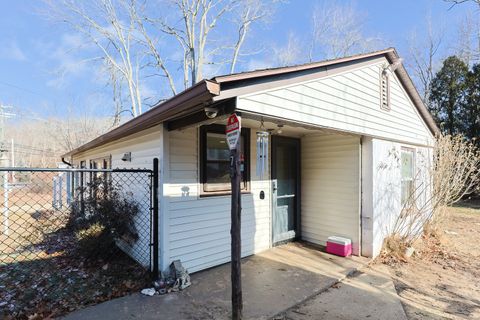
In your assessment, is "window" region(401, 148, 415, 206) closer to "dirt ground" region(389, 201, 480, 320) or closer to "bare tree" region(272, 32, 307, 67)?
"dirt ground" region(389, 201, 480, 320)

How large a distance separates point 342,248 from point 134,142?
4203 mm

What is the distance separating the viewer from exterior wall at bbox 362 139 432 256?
16.2 feet

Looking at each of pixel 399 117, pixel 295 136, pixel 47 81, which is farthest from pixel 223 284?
pixel 47 81

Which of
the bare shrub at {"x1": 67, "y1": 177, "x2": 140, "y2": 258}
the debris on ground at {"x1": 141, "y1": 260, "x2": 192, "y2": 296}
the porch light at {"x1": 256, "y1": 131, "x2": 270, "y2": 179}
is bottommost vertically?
the debris on ground at {"x1": 141, "y1": 260, "x2": 192, "y2": 296}

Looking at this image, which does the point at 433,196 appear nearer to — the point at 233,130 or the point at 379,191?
the point at 379,191

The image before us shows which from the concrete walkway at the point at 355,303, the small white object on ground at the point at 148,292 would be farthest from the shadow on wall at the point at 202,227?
the concrete walkway at the point at 355,303

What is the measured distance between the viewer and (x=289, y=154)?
592cm

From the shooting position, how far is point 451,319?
306cm

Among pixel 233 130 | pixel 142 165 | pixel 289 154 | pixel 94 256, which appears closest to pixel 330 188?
pixel 289 154

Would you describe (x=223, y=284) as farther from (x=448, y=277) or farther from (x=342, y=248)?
(x=448, y=277)

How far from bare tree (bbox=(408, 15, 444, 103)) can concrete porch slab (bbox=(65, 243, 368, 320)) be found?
18815 mm

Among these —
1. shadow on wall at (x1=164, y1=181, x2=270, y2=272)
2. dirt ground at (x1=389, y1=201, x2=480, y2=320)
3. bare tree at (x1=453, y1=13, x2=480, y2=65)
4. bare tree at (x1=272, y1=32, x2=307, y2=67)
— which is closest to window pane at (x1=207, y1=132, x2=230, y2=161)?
shadow on wall at (x1=164, y1=181, x2=270, y2=272)

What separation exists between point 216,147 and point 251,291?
7.15 feet

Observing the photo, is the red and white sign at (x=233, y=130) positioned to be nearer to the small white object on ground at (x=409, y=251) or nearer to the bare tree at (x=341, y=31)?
the small white object on ground at (x=409, y=251)
